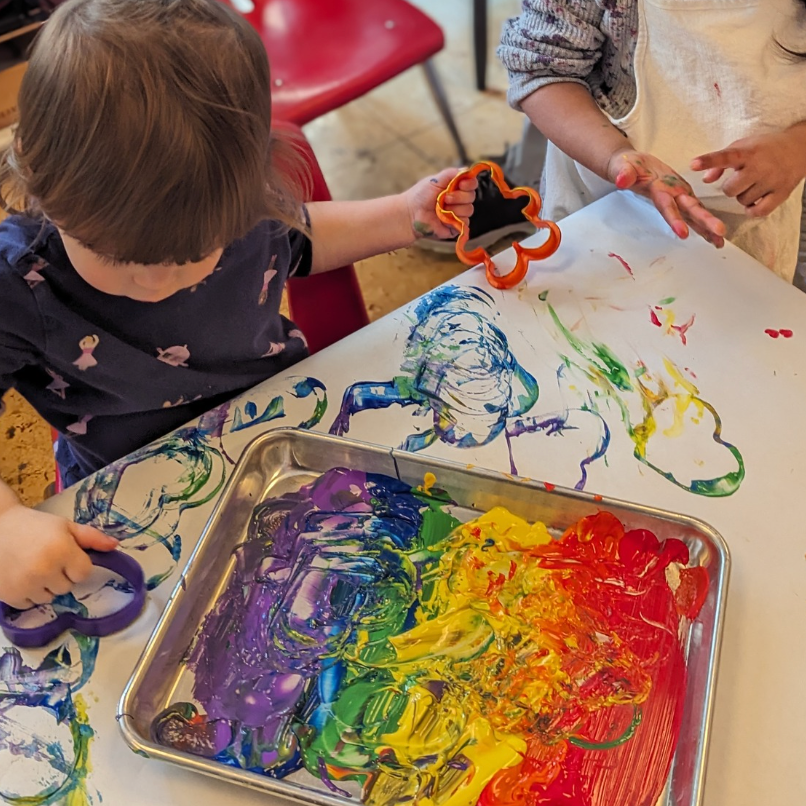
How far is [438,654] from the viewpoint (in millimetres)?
569

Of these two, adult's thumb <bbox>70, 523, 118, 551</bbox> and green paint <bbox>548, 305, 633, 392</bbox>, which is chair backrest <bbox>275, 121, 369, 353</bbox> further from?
adult's thumb <bbox>70, 523, 118, 551</bbox>

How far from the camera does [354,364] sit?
0.72 meters

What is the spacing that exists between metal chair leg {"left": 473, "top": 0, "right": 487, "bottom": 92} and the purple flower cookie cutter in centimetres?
163

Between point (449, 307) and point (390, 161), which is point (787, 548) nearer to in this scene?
point (449, 307)

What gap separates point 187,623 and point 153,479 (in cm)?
13

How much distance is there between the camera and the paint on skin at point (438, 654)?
521 mm

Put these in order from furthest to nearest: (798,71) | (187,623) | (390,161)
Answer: (390,161) < (798,71) < (187,623)

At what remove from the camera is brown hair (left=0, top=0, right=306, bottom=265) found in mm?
464

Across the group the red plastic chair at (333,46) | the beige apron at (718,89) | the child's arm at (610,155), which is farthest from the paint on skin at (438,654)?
the red plastic chair at (333,46)

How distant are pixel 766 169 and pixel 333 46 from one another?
809 mm

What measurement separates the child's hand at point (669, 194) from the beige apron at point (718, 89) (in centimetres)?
11

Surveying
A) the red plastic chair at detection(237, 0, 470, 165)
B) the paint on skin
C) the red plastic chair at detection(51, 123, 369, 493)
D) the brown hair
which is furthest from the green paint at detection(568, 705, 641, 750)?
the red plastic chair at detection(237, 0, 470, 165)

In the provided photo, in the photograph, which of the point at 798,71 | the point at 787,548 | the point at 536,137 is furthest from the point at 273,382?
the point at 536,137

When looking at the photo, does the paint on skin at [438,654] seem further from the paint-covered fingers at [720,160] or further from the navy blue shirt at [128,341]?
the paint-covered fingers at [720,160]
